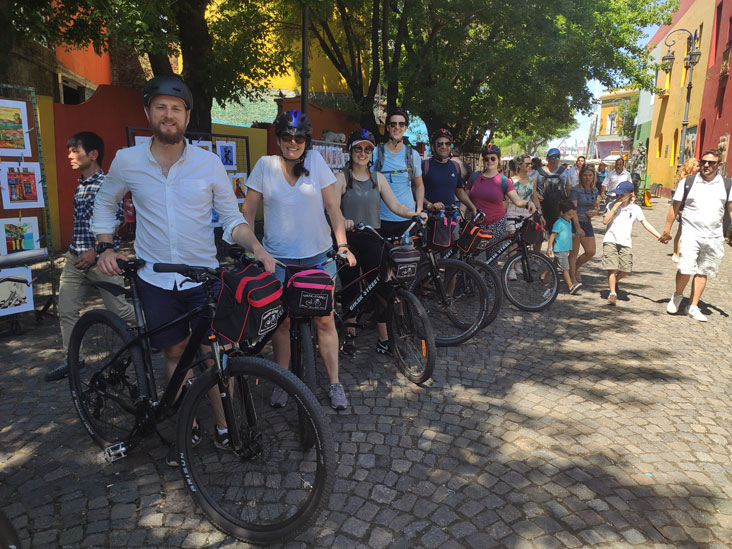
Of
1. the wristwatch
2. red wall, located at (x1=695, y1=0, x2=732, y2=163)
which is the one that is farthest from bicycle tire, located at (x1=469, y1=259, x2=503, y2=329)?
red wall, located at (x1=695, y1=0, x2=732, y2=163)

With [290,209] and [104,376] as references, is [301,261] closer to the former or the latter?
[290,209]

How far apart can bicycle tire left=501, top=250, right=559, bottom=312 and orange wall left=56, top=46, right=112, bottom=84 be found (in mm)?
12613

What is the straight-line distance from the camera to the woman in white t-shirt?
355 cm

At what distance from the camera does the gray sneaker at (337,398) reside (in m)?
3.94

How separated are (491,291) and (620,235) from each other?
105 inches

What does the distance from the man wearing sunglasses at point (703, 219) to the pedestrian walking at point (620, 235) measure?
0.67 meters

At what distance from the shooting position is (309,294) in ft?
10.2

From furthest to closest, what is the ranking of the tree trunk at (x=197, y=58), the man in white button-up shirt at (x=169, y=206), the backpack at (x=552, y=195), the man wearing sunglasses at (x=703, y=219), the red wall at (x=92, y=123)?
the tree trunk at (x=197, y=58), the red wall at (x=92, y=123), the backpack at (x=552, y=195), the man wearing sunglasses at (x=703, y=219), the man in white button-up shirt at (x=169, y=206)

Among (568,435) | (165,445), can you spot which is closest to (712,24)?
(568,435)

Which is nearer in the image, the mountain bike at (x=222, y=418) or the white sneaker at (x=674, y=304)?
the mountain bike at (x=222, y=418)

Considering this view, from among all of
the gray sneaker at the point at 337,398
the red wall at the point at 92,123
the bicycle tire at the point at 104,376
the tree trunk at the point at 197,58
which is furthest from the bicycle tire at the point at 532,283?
the red wall at the point at 92,123

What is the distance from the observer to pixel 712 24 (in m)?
23.6

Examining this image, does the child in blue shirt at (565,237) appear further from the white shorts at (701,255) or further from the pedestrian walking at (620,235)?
the white shorts at (701,255)

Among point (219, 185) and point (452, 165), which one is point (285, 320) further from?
point (452, 165)
